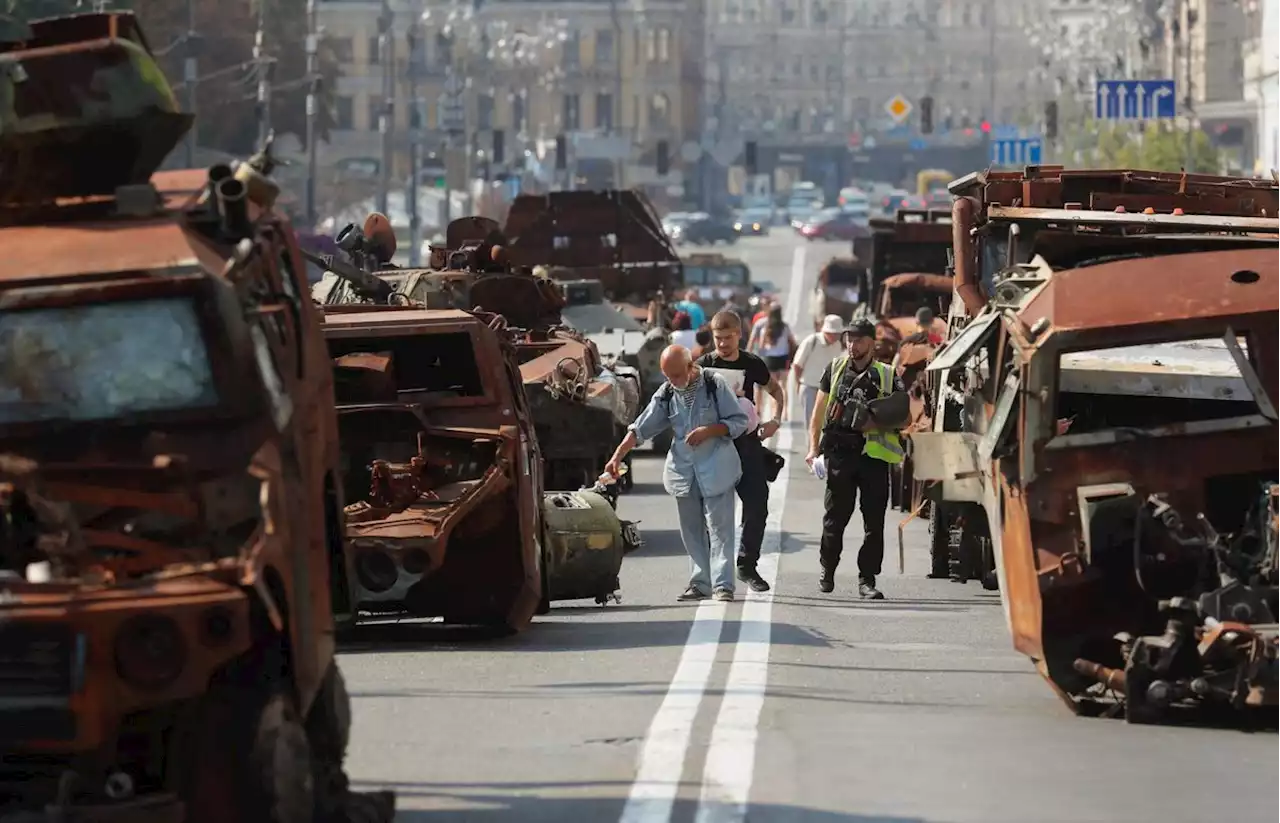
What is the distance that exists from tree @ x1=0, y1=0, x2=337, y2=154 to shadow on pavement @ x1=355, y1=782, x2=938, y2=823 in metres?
59.8

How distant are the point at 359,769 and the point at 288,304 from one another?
2.28m

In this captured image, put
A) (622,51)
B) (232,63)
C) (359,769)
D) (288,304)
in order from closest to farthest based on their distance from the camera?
(288,304) → (359,769) → (232,63) → (622,51)

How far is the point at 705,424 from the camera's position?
18.8 meters

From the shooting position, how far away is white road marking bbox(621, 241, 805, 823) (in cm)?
1092

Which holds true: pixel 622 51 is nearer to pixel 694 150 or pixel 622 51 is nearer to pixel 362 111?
pixel 694 150

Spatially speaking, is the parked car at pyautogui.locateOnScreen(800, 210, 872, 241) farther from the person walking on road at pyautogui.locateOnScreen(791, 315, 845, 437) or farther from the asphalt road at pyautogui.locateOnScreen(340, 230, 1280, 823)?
the asphalt road at pyautogui.locateOnScreen(340, 230, 1280, 823)

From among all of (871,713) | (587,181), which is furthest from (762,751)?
(587,181)

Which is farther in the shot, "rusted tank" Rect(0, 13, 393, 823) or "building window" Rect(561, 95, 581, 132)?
"building window" Rect(561, 95, 581, 132)

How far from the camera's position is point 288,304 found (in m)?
10.3

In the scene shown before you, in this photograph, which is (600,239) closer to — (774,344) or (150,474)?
(774,344)

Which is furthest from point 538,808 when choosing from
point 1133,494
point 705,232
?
point 705,232

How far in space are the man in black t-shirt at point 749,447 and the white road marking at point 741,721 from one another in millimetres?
257

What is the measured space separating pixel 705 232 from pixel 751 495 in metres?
127

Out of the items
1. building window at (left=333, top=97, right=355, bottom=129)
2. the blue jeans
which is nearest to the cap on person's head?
the blue jeans
